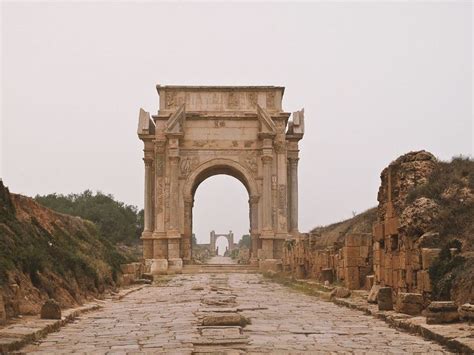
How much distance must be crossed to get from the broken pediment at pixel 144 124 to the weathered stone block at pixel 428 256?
25181 millimetres

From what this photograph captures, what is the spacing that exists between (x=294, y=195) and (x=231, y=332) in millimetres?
26722

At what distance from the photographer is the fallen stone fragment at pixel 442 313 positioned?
892 cm

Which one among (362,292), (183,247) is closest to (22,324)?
(362,292)

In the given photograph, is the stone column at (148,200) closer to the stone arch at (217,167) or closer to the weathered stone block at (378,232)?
the stone arch at (217,167)

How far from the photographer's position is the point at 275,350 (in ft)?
25.2

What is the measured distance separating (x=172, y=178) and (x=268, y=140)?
4.80 meters

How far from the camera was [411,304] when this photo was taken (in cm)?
1084

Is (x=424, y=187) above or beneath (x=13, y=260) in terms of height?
above

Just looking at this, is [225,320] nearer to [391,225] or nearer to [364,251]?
[391,225]

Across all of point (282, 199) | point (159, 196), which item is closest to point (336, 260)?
point (282, 199)

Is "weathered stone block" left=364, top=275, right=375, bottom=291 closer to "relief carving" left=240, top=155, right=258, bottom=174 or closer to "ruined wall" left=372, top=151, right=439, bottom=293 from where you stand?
"ruined wall" left=372, top=151, right=439, bottom=293

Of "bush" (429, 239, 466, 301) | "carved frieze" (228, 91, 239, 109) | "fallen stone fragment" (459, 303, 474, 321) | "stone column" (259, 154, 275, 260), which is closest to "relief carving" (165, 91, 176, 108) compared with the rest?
"carved frieze" (228, 91, 239, 109)

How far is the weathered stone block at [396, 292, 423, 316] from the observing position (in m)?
10.8

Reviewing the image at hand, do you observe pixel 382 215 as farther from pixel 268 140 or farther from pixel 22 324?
pixel 268 140
